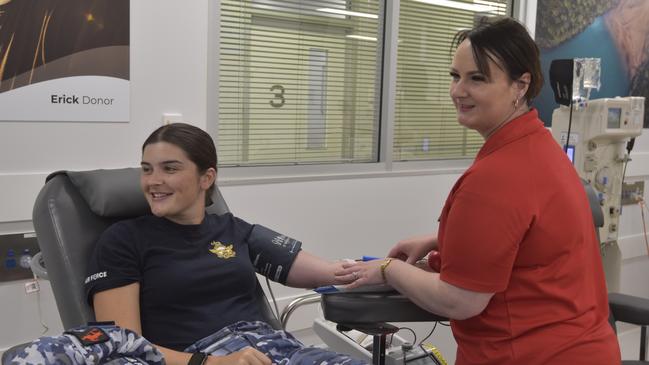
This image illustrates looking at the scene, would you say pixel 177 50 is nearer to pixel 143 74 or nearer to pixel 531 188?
pixel 143 74

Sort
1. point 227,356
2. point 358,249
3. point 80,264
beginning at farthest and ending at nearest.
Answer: point 358,249, point 80,264, point 227,356

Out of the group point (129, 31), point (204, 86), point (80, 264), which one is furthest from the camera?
point (204, 86)

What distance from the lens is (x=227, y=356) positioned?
1.54 metres

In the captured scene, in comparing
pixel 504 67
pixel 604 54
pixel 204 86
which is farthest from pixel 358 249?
pixel 604 54

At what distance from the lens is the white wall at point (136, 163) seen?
7.26 feet

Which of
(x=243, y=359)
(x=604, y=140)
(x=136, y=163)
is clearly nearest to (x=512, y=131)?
(x=243, y=359)

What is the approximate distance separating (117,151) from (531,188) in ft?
5.05

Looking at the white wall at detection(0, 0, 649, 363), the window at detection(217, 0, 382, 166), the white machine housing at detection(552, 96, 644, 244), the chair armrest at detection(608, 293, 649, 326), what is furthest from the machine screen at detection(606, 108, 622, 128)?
the chair armrest at detection(608, 293, 649, 326)

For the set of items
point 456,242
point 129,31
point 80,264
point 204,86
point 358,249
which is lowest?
point 358,249

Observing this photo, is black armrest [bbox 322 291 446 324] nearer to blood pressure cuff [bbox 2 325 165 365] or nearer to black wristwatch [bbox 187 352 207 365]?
black wristwatch [bbox 187 352 207 365]

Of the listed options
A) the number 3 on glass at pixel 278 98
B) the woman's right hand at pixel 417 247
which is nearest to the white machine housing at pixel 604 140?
the number 3 on glass at pixel 278 98

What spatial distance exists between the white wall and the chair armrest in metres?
1.27

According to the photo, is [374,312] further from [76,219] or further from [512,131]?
[76,219]

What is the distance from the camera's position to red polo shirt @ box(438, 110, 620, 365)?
1.41 m
